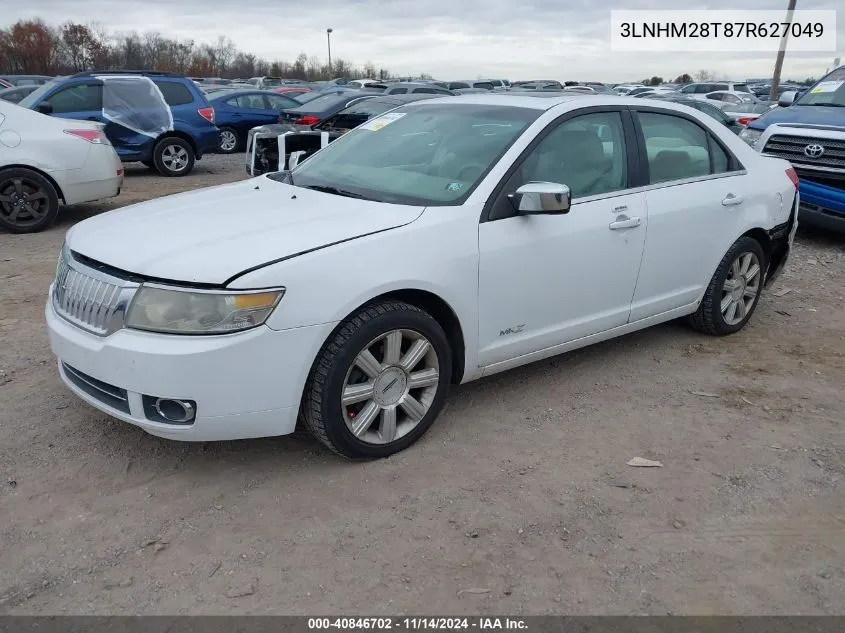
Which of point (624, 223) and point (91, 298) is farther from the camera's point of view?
point (624, 223)

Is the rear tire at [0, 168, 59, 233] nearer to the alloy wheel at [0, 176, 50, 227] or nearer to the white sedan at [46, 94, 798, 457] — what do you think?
the alloy wheel at [0, 176, 50, 227]

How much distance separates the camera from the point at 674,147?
459cm

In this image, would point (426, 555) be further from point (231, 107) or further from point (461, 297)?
A: point (231, 107)

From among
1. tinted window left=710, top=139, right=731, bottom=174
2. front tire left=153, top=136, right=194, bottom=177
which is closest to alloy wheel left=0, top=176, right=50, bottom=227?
front tire left=153, top=136, right=194, bottom=177

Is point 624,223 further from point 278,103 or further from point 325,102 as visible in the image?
point 278,103

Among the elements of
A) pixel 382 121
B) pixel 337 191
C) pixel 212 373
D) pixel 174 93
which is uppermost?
pixel 174 93

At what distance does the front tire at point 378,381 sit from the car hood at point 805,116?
6.66 metres

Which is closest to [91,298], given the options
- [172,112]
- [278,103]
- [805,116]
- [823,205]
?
[823,205]

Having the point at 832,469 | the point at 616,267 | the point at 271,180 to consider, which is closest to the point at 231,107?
the point at 271,180

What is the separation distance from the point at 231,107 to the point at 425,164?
43.8ft

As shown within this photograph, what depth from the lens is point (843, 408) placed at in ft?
13.7

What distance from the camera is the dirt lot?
261 cm

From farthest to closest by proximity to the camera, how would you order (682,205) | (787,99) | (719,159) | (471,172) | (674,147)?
(787,99) < (719,159) < (674,147) < (682,205) < (471,172)

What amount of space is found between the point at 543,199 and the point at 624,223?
2.73 ft
